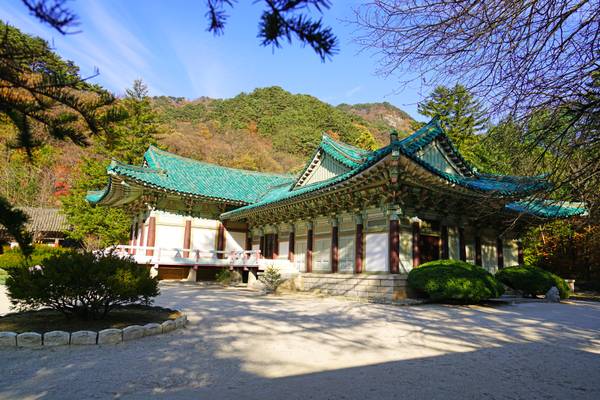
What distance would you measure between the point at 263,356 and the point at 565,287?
14.6 meters

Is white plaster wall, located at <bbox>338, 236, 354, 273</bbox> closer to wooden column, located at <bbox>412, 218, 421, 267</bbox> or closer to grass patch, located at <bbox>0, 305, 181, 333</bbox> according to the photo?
wooden column, located at <bbox>412, 218, 421, 267</bbox>

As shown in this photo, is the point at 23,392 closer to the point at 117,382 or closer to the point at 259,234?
the point at 117,382

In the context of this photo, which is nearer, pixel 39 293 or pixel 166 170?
pixel 39 293

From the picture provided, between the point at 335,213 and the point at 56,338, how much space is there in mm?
11426

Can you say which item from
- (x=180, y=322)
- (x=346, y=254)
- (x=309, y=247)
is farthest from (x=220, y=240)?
(x=180, y=322)

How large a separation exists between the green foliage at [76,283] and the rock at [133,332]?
2.18 feet

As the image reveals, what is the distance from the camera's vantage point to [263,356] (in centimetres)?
554

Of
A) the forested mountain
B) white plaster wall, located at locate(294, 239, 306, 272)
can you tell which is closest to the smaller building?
the forested mountain

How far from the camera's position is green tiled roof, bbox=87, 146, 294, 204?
19.1 metres

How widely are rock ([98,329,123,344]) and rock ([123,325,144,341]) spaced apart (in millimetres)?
75

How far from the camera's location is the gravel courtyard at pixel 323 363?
4.14m

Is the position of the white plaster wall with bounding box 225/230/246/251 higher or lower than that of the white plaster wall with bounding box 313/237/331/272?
higher

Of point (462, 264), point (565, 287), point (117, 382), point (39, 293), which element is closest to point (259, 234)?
point (462, 264)

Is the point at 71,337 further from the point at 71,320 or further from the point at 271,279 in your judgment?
the point at 271,279
